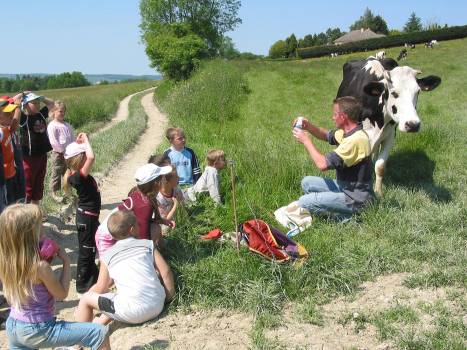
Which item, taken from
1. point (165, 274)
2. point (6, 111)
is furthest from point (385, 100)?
point (6, 111)

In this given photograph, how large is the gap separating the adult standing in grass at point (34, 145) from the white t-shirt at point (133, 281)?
9.30ft

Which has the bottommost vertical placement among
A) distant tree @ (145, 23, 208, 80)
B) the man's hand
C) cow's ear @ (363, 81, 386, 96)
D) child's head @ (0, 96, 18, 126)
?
the man's hand

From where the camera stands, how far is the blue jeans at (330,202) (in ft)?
16.5

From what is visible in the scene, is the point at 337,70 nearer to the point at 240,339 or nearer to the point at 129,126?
the point at 129,126

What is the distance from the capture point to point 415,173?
22.6 ft

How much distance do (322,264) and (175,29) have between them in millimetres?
32696

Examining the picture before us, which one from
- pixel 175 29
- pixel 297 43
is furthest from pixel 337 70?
pixel 297 43

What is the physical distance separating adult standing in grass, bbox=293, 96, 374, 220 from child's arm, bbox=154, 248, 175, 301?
1776 mm

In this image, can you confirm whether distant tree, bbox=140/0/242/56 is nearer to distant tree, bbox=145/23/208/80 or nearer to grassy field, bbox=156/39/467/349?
distant tree, bbox=145/23/208/80

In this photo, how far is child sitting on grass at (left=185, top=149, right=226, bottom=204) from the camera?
6.11 m

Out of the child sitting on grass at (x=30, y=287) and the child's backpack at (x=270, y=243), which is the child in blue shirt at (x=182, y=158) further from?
the child sitting on grass at (x=30, y=287)

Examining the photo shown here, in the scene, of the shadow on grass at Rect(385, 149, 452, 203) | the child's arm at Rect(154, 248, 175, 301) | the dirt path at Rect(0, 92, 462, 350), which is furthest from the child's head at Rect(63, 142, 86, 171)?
the shadow on grass at Rect(385, 149, 452, 203)

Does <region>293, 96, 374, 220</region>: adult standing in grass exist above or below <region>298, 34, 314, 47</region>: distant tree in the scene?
below

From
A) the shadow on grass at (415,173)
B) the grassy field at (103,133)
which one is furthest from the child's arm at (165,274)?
the shadow on grass at (415,173)
